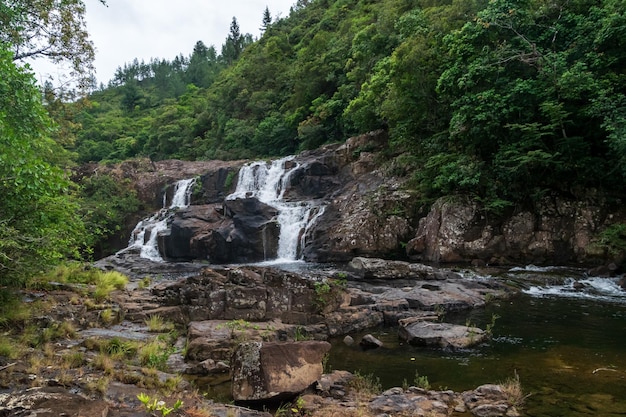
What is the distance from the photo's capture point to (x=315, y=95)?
139ft

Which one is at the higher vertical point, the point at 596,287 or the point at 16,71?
the point at 16,71

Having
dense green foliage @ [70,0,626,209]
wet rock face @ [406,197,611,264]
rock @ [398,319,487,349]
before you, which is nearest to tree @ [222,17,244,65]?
dense green foliage @ [70,0,626,209]

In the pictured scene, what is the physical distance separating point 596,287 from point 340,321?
10.6 m

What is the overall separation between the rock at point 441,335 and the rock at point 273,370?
3692 millimetres

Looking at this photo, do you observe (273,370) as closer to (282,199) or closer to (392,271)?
(392,271)

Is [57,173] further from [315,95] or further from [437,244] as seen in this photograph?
[315,95]

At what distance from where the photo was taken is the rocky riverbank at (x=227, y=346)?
5641mm

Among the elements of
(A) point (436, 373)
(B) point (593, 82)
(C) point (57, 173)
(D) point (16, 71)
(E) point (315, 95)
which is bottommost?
(A) point (436, 373)

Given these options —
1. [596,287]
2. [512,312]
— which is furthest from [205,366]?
[596,287]

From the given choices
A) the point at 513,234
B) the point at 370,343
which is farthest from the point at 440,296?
the point at 513,234

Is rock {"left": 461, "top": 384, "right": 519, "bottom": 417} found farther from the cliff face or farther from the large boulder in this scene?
the cliff face

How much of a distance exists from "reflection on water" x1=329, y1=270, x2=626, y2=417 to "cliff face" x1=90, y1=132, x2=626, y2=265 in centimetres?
659

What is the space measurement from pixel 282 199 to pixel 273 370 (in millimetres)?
23327

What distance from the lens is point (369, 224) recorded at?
23453mm
